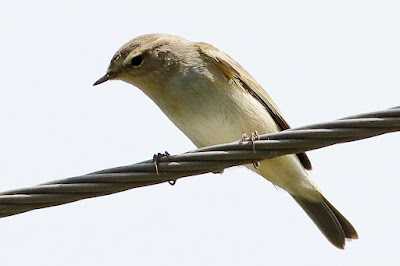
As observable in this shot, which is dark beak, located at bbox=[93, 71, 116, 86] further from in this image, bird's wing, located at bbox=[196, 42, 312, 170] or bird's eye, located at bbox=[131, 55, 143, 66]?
bird's wing, located at bbox=[196, 42, 312, 170]

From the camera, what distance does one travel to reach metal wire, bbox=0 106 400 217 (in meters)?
4.03

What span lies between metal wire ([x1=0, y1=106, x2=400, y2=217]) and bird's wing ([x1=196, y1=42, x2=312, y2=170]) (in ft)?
8.04

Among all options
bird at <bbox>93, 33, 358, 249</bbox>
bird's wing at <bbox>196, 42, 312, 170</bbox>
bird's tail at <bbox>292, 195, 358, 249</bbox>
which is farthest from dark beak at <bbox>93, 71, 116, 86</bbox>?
bird's tail at <bbox>292, 195, 358, 249</bbox>

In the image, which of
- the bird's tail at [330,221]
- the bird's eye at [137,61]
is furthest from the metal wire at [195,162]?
the bird's tail at [330,221]

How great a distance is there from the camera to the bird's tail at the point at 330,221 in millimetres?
7559

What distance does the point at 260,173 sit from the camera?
7.08 metres

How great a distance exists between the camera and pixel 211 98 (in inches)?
256

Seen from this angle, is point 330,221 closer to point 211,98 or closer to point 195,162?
point 211,98

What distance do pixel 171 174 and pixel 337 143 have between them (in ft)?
3.52

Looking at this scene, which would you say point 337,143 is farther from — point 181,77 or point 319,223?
point 319,223


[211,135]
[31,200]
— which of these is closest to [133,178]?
[31,200]

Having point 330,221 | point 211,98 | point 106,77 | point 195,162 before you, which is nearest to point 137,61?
point 106,77

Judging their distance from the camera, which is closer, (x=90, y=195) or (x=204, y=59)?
(x=90, y=195)

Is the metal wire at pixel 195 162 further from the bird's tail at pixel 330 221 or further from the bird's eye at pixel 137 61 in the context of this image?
the bird's tail at pixel 330 221
